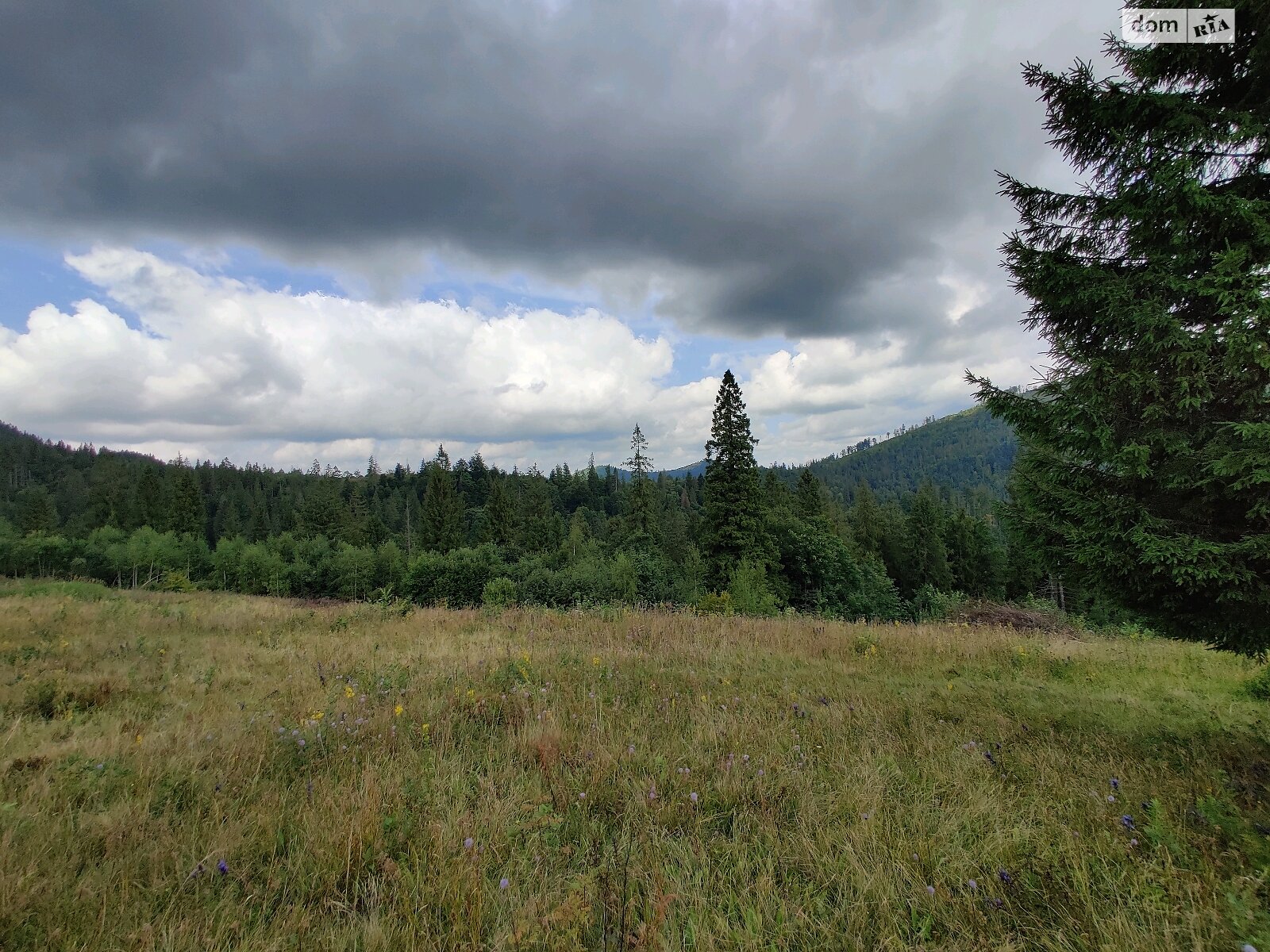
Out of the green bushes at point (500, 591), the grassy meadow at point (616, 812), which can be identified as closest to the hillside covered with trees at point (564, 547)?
the green bushes at point (500, 591)

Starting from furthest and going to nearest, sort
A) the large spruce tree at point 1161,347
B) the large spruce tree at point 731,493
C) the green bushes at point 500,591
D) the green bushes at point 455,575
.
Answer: the green bushes at point 455,575, the large spruce tree at point 731,493, the green bushes at point 500,591, the large spruce tree at point 1161,347

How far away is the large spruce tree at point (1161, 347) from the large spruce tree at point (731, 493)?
25.4m

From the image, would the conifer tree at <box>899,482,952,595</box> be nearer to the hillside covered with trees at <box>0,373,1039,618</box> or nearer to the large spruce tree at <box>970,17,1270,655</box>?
the hillside covered with trees at <box>0,373,1039,618</box>

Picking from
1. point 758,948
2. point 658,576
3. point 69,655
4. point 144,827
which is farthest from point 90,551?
point 758,948

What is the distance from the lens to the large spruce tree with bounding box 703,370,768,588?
29891mm

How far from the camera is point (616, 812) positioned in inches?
132

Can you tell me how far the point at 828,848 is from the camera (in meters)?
2.89

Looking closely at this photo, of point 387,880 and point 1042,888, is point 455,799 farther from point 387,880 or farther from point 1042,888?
point 1042,888

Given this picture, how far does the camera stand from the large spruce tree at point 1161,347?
3758 millimetres

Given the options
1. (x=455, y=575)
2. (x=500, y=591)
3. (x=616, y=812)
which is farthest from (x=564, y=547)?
(x=616, y=812)

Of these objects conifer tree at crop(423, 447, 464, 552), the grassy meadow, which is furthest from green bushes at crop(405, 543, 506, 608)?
the grassy meadow

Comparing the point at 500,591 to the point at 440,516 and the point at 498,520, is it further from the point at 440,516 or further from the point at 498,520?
the point at 440,516

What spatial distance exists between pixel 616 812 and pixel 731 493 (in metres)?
27.6

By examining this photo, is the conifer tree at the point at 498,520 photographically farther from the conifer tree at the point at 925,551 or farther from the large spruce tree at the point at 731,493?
the conifer tree at the point at 925,551
